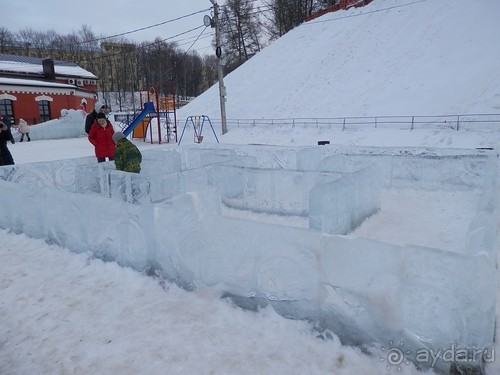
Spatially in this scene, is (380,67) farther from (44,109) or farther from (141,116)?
(44,109)

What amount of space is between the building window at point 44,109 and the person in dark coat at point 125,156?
27.4 meters

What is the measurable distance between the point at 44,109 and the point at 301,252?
32834mm

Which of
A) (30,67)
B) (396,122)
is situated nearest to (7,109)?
(30,67)

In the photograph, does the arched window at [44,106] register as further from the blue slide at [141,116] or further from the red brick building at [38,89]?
the blue slide at [141,116]

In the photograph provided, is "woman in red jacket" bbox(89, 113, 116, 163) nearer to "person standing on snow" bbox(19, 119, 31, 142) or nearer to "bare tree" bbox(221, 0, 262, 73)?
"person standing on snow" bbox(19, 119, 31, 142)

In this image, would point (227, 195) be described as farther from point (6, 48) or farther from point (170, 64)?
point (6, 48)

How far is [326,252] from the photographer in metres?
2.64

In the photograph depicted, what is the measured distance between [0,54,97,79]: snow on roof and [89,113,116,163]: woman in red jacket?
30964mm

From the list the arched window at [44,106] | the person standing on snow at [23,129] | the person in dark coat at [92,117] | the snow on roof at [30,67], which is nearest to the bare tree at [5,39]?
the snow on roof at [30,67]

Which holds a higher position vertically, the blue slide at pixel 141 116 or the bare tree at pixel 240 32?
the bare tree at pixel 240 32

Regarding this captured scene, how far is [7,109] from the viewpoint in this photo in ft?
89.1

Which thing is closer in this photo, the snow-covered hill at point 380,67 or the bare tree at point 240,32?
the snow-covered hill at point 380,67

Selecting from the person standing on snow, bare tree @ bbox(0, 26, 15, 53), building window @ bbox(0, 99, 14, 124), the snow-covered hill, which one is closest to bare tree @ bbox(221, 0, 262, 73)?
the snow-covered hill

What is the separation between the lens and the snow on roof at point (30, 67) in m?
32.5
